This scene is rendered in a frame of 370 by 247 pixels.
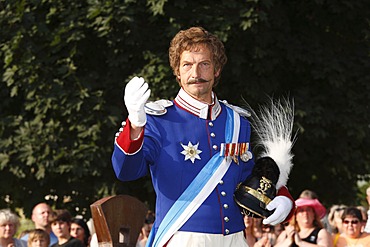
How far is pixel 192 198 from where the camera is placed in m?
5.02

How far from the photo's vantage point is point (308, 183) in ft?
52.5

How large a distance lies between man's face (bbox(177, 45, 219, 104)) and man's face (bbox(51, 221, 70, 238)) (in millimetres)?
5133

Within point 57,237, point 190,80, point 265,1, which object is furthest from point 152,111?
point 265,1

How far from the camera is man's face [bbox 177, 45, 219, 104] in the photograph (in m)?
5.10

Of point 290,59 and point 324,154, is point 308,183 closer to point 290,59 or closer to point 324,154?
point 324,154

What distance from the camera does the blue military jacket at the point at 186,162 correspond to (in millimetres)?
5004

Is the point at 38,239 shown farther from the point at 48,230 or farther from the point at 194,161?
the point at 194,161

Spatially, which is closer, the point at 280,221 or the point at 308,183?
the point at 280,221

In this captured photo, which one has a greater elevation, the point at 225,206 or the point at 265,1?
the point at 265,1

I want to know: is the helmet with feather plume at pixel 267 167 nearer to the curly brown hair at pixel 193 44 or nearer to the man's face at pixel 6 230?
the curly brown hair at pixel 193 44

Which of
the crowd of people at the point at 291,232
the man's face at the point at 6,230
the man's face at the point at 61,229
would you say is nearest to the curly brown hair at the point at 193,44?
the crowd of people at the point at 291,232

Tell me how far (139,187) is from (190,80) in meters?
9.91

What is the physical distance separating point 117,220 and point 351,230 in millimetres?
4644

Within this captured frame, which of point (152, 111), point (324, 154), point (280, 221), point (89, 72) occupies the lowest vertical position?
point (280, 221)
